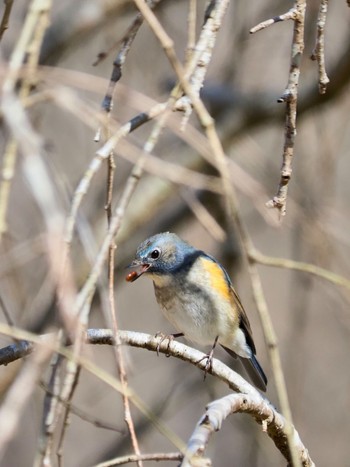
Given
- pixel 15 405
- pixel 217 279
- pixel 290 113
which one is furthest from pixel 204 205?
pixel 15 405

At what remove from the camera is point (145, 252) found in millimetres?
4492

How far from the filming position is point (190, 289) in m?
4.56

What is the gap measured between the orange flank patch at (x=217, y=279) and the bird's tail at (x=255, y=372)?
17.7 inches

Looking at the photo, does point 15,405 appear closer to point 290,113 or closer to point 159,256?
point 290,113

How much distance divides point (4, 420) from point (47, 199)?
341 millimetres

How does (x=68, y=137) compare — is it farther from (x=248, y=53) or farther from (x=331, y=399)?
(x=331, y=399)

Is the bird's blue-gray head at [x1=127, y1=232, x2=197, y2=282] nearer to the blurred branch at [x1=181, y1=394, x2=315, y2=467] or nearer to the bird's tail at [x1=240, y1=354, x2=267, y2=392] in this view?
the bird's tail at [x1=240, y1=354, x2=267, y2=392]

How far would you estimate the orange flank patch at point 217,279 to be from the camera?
4.64 metres

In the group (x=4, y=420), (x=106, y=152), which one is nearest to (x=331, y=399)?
(x=106, y=152)

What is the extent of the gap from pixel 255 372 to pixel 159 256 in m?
0.94

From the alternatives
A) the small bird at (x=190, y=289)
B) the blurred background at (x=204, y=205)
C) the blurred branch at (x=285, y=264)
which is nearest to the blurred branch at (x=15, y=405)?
the blurred branch at (x=285, y=264)

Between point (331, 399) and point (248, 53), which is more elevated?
point (248, 53)


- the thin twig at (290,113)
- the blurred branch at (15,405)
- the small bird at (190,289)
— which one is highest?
the small bird at (190,289)

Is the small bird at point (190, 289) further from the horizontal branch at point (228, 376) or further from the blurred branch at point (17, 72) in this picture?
the blurred branch at point (17, 72)
